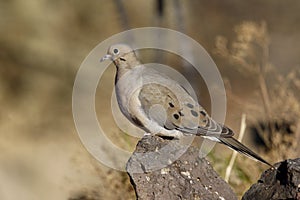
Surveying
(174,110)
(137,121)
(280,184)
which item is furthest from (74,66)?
(280,184)

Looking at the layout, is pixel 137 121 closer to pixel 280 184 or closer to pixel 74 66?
pixel 280 184

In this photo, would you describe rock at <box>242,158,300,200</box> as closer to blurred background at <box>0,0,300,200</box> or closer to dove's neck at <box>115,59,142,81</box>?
dove's neck at <box>115,59,142,81</box>

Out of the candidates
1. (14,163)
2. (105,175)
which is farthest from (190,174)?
(14,163)

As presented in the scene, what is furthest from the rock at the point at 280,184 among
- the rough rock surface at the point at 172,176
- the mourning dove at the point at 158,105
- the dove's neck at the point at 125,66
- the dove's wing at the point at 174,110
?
the dove's neck at the point at 125,66

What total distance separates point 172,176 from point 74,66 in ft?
23.4

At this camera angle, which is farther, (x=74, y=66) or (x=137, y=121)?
(x=74, y=66)

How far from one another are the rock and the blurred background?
209 cm

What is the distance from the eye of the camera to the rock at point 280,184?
2.92 meters

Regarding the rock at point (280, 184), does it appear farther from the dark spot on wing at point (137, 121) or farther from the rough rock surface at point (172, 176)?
the dark spot on wing at point (137, 121)

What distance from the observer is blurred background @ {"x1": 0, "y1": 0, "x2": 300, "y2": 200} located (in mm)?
7379

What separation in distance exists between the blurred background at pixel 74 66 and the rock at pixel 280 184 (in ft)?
6.87

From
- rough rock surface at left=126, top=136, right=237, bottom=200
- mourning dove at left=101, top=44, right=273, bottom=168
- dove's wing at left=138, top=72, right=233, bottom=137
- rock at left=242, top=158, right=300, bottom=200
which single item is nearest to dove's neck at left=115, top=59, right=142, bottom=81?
mourning dove at left=101, top=44, right=273, bottom=168

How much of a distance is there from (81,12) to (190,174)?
8.02m

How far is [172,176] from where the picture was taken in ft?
10.7
